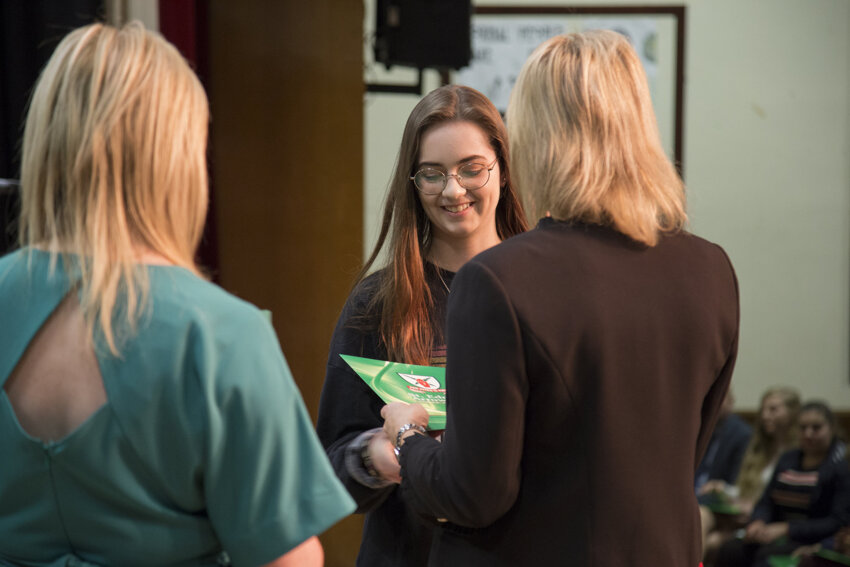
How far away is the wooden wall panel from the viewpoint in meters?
3.45

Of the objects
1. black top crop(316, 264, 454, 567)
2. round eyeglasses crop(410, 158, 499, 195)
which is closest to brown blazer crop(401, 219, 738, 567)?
black top crop(316, 264, 454, 567)

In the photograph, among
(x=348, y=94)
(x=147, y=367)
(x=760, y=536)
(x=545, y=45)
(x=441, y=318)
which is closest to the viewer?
(x=147, y=367)

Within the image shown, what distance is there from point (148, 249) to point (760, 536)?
393 centimetres

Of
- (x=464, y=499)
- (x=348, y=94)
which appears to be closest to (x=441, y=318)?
(x=464, y=499)

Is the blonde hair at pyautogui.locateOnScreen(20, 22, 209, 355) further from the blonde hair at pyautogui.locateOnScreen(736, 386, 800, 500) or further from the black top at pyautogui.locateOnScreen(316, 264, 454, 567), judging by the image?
the blonde hair at pyautogui.locateOnScreen(736, 386, 800, 500)

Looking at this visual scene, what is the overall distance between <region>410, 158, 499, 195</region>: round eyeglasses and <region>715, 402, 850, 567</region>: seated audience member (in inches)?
123

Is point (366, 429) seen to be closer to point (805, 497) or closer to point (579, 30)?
point (805, 497)

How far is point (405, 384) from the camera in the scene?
4.45 feet

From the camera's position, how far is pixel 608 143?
113cm

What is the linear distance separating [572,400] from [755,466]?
12.7 ft

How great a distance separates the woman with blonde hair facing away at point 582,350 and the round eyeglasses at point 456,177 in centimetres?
37

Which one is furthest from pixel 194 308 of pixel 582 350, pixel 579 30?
pixel 579 30

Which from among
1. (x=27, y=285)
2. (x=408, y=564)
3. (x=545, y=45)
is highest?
(x=545, y=45)

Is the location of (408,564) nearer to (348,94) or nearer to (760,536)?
(348,94)
